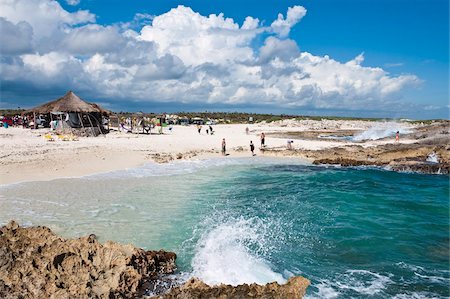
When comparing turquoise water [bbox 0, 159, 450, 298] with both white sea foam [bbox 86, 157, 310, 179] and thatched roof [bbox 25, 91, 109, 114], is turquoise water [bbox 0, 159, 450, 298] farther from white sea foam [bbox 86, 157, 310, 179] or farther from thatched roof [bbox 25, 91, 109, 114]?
thatched roof [bbox 25, 91, 109, 114]

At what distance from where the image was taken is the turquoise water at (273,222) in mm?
7746

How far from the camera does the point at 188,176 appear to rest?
752 inches

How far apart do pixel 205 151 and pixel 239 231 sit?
1877cm

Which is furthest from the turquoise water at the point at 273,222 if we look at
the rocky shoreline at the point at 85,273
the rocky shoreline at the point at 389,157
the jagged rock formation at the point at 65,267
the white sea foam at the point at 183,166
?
the rocky shoreline at the point at 389,157

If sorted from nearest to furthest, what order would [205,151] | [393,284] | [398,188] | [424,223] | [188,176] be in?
[393,284], [424,223], [398,188], [188,176], [205,151]

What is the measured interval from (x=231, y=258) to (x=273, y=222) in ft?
11.6

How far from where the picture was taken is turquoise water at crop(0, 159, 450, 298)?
25.4 feet

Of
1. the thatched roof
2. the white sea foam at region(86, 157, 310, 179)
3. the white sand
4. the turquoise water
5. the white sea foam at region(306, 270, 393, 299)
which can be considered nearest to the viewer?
the white sea foam at region(306, 270, 393, 299)

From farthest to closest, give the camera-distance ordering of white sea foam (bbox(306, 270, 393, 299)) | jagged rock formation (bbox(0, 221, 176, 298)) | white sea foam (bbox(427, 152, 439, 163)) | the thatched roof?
the thatched roof < white sea foam (bbox(427, 152, 439, 163)) < white sea foam (bbox(306, 270, 393, 299)) < jagged rock formation (bbox(0, 221, 176, 298))

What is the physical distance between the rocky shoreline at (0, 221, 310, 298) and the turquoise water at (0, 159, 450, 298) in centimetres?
139

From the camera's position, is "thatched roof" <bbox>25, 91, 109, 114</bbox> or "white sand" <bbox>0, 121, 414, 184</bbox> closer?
"white sand" <bbox>0, 121, 414, 184</bbox>

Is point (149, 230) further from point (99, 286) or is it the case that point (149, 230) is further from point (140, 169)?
point (140, 169)

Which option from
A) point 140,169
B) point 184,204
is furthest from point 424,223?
point 140,169

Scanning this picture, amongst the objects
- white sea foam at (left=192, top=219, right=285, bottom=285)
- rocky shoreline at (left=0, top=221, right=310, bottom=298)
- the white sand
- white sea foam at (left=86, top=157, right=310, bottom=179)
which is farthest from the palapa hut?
rocky shoreline at (left=0, top=221, right=310, bottom=298)
